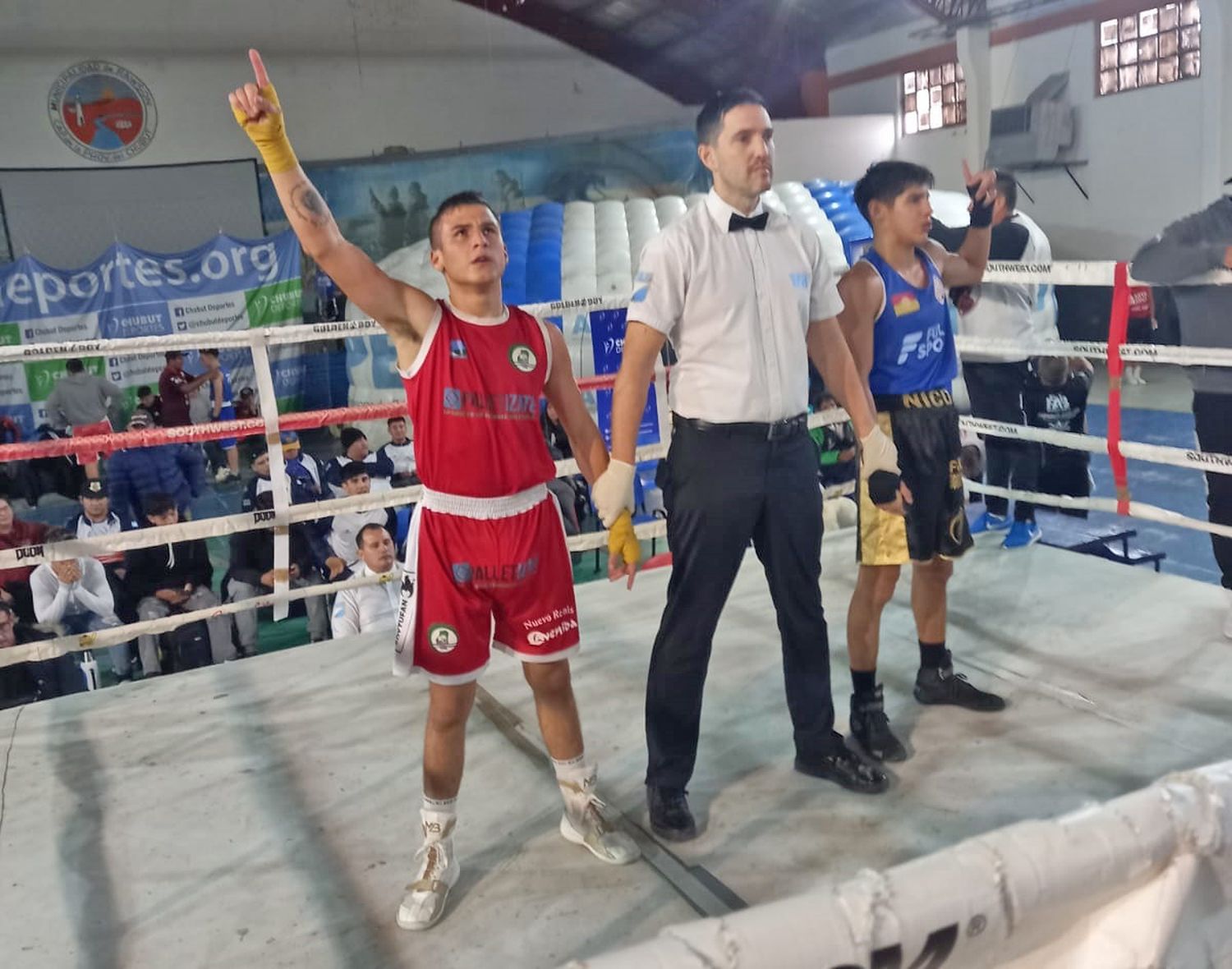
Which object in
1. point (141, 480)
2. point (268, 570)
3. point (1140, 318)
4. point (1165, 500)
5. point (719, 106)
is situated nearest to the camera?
point (719, 106)

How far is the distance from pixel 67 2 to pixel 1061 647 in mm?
12655

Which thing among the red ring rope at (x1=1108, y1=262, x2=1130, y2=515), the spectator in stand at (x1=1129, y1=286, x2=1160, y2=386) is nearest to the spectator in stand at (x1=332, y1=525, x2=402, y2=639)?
the red ring rope at (x1=1108, y1=262, x2=1130, y2=515)

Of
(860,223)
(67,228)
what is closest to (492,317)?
(860,223)

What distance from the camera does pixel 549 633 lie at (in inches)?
82.0

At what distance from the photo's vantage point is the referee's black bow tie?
7.16 ft

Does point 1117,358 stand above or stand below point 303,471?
above

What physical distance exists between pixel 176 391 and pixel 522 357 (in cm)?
750

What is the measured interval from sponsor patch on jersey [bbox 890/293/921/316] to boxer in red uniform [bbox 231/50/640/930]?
0.91 metres

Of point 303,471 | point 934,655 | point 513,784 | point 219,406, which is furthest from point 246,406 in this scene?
point 934,655

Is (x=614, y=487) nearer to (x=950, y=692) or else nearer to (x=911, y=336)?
(x=911, y=336)

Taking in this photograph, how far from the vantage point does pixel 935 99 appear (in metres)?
15.2

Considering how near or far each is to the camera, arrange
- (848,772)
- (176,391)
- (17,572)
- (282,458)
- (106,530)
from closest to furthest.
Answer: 1. (848,772)
2. (282,458)
3. (17,572)
4. (106,530)
5. (176,391)

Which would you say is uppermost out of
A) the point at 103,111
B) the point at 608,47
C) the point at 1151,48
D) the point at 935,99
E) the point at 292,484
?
the point at 608,47

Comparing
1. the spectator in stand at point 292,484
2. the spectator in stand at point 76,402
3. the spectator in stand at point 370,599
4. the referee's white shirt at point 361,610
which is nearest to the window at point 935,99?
the spectator in stand at point 76,402
